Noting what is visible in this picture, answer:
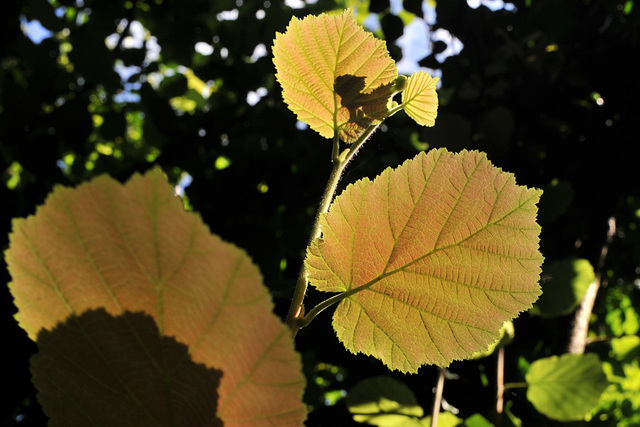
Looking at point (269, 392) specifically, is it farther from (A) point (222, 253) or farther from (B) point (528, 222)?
(B) point (528, 222)

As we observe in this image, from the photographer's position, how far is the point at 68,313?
0.24 meters

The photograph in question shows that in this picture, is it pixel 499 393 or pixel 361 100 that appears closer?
pixel 361 100

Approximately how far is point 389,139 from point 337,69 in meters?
1.29

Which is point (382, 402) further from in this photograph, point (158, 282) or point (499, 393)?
point (158, 282)

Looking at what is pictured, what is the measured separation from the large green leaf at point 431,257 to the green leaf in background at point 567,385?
720mm

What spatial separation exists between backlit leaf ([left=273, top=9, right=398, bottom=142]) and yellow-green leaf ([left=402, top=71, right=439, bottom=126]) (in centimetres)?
2

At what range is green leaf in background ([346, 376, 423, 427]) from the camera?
2.93 ft

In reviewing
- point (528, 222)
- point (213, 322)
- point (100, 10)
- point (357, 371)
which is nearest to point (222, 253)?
point (213, 322)

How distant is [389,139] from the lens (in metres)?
1.62

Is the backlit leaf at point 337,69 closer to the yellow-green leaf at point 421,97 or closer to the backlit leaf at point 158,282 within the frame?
the yellow-green leaf at point 421,97

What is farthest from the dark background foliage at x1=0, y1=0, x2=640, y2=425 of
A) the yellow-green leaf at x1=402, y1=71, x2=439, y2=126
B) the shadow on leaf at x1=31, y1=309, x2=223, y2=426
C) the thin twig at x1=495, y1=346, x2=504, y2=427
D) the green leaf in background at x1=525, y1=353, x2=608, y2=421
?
the shadow on leaf at x1=31, y1=309, x2=223, y2=426

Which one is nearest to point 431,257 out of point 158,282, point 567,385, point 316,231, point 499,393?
point 316,231

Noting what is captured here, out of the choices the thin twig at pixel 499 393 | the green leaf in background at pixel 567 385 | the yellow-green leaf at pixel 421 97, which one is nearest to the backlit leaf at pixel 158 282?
the yellow-green leaf at pixel 421 97

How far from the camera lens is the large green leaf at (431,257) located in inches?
12.6
